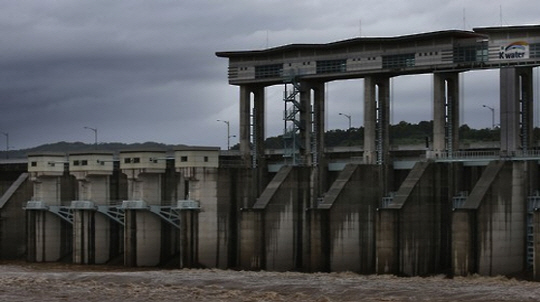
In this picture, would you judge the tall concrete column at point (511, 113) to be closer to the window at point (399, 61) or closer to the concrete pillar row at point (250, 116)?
the window at point (399, 61)

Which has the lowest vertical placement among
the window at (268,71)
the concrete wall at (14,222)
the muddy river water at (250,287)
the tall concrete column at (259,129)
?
the muddy river water at (250,287)

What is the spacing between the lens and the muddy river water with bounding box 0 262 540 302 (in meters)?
65.7

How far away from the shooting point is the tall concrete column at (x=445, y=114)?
83.4m

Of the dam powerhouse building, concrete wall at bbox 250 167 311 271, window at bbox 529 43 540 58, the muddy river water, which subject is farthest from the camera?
concrete wall at bbox 250 167 311 271

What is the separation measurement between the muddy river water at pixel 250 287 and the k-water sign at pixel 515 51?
15575 mm

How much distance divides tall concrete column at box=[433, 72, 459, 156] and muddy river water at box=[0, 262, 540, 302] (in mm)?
10882

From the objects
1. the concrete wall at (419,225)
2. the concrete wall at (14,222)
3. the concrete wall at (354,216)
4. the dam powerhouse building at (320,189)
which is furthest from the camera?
the concrete wall at (14,222)

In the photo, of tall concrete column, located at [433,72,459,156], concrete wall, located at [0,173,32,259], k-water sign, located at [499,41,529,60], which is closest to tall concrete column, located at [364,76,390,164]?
tall concrete column, located at [433,72,459,156]

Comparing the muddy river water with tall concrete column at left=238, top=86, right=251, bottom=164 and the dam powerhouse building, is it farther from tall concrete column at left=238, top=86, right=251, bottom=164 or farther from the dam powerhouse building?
tall concrete column at left=238, top=86, right=251, bottom=164

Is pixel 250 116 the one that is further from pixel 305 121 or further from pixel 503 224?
pixel 503 224

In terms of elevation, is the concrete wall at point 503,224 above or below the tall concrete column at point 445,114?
below

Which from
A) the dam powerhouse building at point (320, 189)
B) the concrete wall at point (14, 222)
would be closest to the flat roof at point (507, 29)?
the dam powerhouse building at point (320, 189)

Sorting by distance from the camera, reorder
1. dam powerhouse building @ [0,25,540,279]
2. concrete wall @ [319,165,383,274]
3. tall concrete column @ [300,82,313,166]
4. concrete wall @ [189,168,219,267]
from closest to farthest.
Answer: dam powerhouse building @ [0,25,540,279] < concrete wall @ [319,165,383,274] < concrete wall @ [189,168,219,267] < tall concrete column @ [300,82,313,166]

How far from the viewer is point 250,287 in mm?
71188
